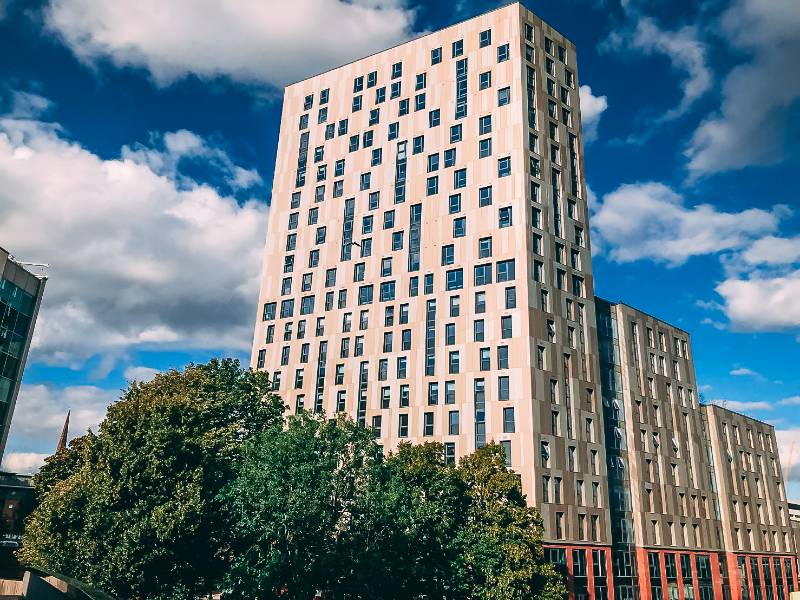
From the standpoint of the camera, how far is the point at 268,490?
135 ft

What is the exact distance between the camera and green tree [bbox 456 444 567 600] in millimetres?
47969

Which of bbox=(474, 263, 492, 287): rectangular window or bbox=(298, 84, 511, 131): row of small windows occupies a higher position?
bbox=(298, 84, 511, 131): row of small windows

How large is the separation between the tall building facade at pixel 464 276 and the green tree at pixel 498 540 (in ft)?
38.3

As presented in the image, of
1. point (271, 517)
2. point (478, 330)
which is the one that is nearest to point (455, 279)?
point (478, 330)

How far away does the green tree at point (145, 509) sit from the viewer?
3847 centimetres

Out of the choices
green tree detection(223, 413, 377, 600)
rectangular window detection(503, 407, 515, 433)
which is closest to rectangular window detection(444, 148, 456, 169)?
rectangular window detection(503, 407, 515, 433)

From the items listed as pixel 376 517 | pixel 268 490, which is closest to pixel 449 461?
pixel 376 517

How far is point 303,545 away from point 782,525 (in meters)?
96.7

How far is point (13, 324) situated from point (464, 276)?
4599cm

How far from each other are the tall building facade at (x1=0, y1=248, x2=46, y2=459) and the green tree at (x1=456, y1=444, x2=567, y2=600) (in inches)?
1627

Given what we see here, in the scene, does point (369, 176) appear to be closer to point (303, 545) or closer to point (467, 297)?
point (467, 297)

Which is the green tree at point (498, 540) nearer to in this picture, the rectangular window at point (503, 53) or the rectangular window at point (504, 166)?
the rectangular window at point (504, 166)

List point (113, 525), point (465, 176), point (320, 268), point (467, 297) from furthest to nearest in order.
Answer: point (320, 268), point (465, 176), point (467, 297), point (113, 525)

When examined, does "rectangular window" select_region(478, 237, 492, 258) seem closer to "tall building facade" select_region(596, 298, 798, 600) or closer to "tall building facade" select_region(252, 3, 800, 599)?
"tall building facade" select_region(252, 3, 800, 599)
